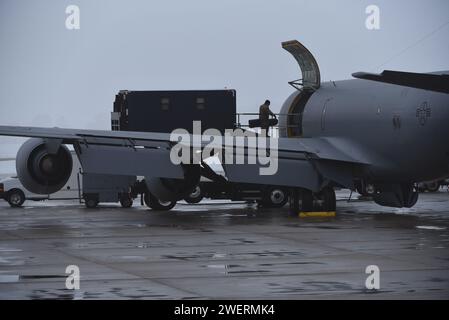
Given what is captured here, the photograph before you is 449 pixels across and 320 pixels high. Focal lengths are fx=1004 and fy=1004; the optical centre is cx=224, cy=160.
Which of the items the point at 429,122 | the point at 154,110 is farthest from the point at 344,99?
the point at 154,110

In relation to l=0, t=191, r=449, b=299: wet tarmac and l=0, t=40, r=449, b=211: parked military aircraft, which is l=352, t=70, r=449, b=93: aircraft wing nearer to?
l=0, t=40, r=449, b=211: parked military aircraft

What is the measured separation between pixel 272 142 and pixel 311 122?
3546mm

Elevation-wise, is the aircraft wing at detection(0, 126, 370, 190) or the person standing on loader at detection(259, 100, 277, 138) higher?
the person standing on loader at detection(259, 100, 277, 138)

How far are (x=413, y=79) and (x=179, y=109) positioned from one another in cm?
1477

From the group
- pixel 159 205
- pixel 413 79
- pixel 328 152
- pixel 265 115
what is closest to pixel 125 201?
pixel 159 205

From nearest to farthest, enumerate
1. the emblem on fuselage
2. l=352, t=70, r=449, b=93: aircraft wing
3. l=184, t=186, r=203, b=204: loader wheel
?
l=352, t=70, r=449, b=93: aircraft wing < the emblem on fuselage < l=184, t=186, r=203, b=204: loader wheel

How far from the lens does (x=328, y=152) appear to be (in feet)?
103

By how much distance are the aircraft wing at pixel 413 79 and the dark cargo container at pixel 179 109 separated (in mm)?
13368

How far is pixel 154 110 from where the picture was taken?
36.6 metres

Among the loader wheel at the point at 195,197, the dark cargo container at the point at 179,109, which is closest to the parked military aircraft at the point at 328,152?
the dark cargo container at the point at 179,109

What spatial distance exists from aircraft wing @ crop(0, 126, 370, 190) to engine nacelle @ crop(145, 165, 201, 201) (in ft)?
10.4

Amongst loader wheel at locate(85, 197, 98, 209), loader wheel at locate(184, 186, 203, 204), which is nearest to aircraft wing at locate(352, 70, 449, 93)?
loader wheel at locate(184, 186, 203, 204)

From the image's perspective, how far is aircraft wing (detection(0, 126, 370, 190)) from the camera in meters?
29.1
